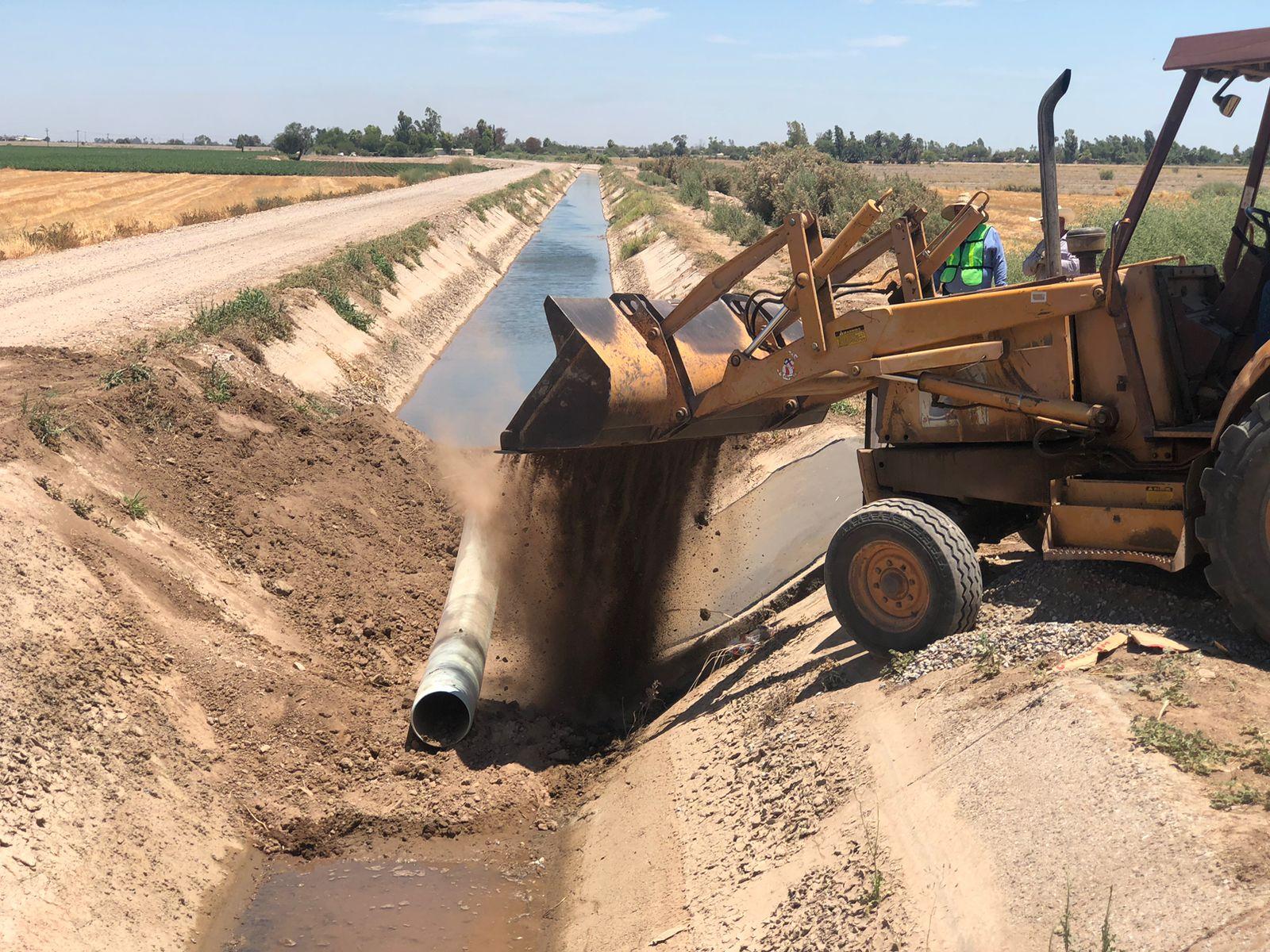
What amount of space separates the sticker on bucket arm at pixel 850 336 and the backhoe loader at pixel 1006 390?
0.01m

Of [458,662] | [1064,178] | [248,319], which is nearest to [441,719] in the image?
[458,662]

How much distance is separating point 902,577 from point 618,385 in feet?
7.95

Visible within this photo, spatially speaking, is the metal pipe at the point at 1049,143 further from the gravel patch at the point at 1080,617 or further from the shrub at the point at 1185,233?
the shrub at the point at 1185,233

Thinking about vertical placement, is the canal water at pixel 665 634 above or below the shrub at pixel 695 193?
below

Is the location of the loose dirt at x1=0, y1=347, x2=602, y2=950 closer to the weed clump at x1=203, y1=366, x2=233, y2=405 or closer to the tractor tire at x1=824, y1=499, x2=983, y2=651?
the weed clump at x1=203, y1=366, x2=233, y2=405

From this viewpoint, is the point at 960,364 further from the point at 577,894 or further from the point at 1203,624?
the point at 577,894

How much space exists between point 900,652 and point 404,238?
25.1m

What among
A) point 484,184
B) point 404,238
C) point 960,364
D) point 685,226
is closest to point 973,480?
point 960,364

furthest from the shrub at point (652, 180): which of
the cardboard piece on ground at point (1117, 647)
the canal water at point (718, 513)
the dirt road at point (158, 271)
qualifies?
the cardboard piece on ground at point (1117, 647)

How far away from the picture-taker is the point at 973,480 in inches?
297

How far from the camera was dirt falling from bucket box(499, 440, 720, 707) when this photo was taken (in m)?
10.0

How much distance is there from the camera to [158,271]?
23.5 m

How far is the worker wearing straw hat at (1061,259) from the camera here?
7.14 metres

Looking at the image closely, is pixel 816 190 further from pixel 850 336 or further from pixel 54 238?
pixel 850 336
